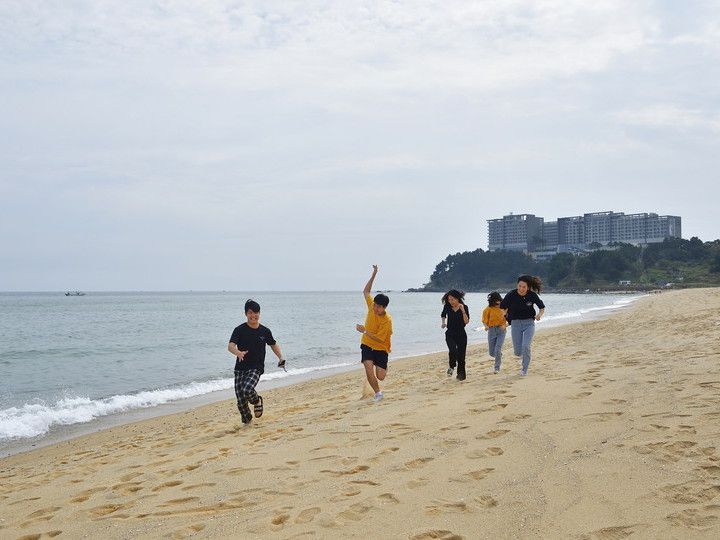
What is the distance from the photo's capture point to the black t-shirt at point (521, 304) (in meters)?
9.66

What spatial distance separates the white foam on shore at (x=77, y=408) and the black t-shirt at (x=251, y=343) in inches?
202

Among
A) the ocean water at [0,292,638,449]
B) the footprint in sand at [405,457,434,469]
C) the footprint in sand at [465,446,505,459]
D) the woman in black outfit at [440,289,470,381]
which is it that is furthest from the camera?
the ocean water at [0,292,638,449]

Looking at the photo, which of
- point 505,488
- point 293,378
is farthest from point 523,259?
point 505,488

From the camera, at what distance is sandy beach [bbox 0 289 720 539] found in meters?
3.75

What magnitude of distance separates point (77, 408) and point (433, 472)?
34.1ft

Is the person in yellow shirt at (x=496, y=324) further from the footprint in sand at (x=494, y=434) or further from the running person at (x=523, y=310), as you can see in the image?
the footprint in sand at (x=494, y=434)

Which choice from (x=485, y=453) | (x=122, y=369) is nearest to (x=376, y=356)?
(x=485, y=453)

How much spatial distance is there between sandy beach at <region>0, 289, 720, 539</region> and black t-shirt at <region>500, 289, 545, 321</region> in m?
1.57

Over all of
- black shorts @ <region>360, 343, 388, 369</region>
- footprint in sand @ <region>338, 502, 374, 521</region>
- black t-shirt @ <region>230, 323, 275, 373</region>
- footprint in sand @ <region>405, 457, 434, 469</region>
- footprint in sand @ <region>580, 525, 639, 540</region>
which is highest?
black t-shirt @ <region>230, 323, 275, 373</region>

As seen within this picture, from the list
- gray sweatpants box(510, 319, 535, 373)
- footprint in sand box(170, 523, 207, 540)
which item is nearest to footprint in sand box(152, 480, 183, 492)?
footprint in sand box(170, 523, 207, 540)

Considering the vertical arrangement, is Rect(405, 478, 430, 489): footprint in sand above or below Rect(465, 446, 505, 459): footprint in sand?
below

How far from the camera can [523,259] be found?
183000 mm

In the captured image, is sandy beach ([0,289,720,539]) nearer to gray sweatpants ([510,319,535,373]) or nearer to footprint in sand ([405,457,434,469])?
footprint in sand ([405,457,434,469])

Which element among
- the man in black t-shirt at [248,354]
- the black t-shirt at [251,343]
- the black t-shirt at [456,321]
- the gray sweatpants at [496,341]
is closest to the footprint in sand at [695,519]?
the man in black t-shirt at [248,354]
